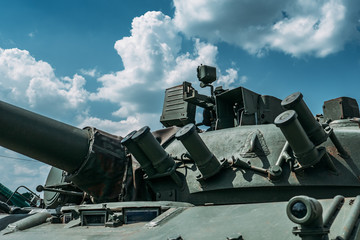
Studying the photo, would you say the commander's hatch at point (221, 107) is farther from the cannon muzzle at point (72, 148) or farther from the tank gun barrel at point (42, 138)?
the tank gun barrel at point (42, 138)

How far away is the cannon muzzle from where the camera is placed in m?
6.32

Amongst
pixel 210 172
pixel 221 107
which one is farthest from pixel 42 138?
pixel 221 107

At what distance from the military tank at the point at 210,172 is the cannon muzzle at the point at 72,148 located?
0.02 meters

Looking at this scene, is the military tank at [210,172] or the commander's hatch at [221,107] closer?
the military tank at [210,172]

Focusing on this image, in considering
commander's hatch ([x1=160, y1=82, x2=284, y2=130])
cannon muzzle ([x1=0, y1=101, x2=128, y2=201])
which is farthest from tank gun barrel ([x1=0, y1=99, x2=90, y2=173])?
commander's hatch ([x1=160, y1=82, x2=284, y2=130])

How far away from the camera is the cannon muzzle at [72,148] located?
6320 millimetres

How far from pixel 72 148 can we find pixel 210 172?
2.46 meters

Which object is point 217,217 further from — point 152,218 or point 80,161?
point 80,161

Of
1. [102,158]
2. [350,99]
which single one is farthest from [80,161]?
[350,99]

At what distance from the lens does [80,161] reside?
7281mm

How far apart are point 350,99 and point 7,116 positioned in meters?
6.50

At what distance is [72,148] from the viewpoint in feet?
23.2

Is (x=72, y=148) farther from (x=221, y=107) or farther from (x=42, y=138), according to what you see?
(x=221, y=107)

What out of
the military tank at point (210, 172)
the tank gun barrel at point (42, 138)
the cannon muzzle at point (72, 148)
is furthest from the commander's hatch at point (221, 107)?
the tank gun barrel at point (42, 138)
